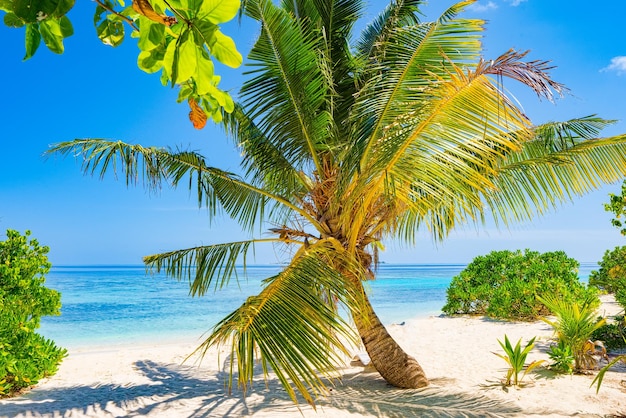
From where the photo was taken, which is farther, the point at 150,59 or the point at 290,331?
the point at 290,331

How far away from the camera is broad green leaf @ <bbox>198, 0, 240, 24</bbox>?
2.82 ft

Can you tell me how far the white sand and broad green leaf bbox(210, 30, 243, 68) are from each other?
15.5 feet

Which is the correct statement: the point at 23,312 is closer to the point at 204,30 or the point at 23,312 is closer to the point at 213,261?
the point at 213,261

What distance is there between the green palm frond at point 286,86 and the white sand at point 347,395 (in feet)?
9.68

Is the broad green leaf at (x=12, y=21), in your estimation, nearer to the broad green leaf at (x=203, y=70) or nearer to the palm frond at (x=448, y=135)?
the broad green leaf at (x=203, y=70)

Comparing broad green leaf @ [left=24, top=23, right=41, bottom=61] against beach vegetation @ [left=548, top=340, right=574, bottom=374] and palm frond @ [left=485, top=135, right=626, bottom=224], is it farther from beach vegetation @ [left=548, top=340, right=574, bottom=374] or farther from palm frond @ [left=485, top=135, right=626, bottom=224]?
beach vegetation @ [left=548, top=340, right=574, bottom=374]

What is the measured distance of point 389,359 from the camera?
593cm

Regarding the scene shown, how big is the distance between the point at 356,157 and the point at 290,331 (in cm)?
213

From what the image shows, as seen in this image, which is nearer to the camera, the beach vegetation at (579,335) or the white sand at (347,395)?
the white sand at (347,395)

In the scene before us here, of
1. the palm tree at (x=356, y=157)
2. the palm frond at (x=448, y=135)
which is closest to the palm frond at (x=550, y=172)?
the palm tree at (x=356, y=157)

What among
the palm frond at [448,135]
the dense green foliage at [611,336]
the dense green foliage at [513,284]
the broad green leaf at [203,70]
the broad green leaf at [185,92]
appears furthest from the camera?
the dense green foliage at [513,284]

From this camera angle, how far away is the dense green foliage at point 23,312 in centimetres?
592

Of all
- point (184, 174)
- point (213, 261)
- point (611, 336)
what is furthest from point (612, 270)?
point (184, 174)

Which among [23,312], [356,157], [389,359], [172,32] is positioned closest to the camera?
[172,32]
